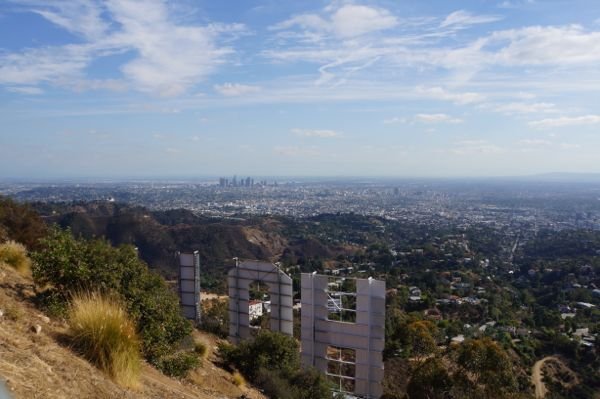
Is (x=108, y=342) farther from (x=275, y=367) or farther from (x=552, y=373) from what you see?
(x=552, y=373)

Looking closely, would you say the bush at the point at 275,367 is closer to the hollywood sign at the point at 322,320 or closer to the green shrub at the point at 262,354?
the green shrub at the point at 262,354

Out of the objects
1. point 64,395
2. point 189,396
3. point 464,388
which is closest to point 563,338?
point 464,388

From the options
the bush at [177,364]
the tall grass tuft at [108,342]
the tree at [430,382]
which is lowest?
the tree at [430,382]

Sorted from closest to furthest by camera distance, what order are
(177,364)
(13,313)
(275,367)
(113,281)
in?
1. (13,313)
2. (113,281)
3. (177,364)
4. (275,367)

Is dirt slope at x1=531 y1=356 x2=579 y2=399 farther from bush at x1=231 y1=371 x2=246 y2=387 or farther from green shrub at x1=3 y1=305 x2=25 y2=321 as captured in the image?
green shrub at x1=3 y1=305 x2=25 y2=321

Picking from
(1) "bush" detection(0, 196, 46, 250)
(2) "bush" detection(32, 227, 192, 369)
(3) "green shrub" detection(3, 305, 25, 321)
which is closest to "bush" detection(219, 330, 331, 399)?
(2) "bush" detection(32, 227, 192, 369)

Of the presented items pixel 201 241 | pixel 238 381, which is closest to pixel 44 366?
pixel 238 381

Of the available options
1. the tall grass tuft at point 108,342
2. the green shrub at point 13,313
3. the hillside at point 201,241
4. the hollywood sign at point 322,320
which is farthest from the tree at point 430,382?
the hillside at point 201,241
